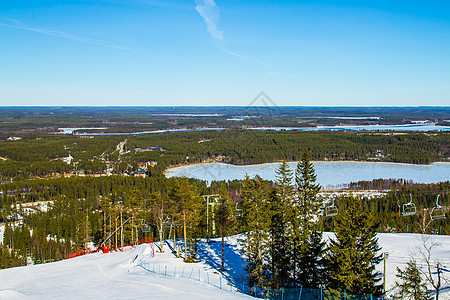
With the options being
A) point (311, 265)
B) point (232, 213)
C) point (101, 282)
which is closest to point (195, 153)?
point (232, 213)

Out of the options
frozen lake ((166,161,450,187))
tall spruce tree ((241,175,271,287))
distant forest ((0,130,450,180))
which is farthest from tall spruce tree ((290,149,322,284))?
distant forest ((0,130,450,180))

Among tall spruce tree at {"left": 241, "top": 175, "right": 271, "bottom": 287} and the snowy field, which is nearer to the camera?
the snowy field

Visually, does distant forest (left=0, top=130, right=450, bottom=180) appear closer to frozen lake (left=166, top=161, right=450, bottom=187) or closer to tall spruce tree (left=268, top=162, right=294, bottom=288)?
frozen lake (left=166, top=161, right=450, bottom=187)

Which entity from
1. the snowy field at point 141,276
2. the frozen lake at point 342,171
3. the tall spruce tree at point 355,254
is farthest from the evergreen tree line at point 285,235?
the frozen lake at point 342,171

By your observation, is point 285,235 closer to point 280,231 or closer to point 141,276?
point 280,231

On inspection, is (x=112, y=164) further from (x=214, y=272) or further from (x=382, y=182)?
(x=214, y=272)

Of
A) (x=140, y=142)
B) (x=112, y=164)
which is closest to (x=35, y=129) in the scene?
(x=140, y=142)
